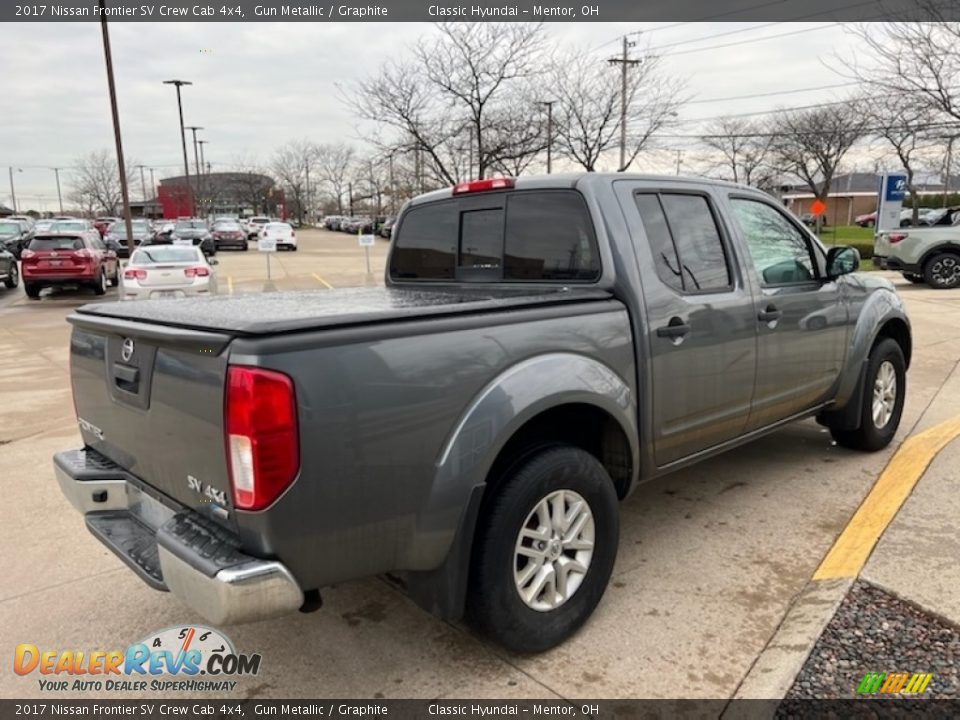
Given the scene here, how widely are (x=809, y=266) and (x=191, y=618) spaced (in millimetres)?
3924

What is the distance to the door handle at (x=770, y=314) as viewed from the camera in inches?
145

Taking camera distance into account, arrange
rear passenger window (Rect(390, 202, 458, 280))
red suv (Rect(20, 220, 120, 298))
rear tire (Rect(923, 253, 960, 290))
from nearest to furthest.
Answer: rear passenger window (Rect(390, 202, 458, 280))
rear tire (Rect(923, 253, 960, 290))
red suv (Rect(20, 220, 120, 298))

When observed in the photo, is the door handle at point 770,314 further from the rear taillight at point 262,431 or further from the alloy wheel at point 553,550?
the rear taillight at point 262,431

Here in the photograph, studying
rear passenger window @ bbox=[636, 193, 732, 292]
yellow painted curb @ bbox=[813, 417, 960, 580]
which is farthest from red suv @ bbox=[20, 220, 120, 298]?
yellow painted curb @ bbox=[813, 417, 960, 580]

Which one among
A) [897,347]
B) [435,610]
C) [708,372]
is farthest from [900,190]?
[435,610]

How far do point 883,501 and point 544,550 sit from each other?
2.55 metres

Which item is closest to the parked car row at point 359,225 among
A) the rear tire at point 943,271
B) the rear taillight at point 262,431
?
the rear tire at point 943,271

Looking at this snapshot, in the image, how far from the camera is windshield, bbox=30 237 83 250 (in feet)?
54.0

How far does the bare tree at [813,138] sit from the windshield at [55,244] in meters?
36.0

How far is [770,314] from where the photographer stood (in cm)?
372

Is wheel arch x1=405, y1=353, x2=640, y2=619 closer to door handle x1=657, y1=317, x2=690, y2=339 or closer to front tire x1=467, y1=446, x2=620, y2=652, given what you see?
front tire x1=467, y1=446, x2=620, y2=652

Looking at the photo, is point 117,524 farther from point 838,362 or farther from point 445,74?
point 445,74

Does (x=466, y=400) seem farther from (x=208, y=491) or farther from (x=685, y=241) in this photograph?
(x=685, y=241)

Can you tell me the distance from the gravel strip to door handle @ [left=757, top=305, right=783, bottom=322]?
1.44m
